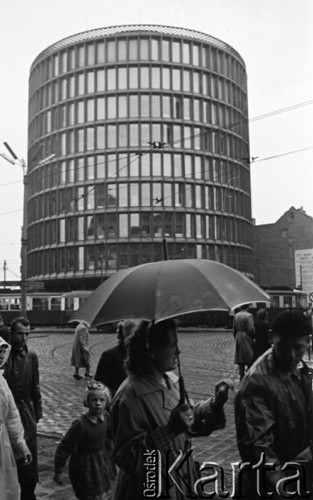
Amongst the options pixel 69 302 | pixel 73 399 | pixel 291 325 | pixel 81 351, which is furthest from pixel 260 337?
pixel 69 302

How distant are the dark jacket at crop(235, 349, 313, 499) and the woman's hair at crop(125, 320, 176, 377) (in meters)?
0.46

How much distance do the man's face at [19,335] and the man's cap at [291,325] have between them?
253 centimetres

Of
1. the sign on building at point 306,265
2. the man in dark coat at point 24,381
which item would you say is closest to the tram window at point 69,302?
the sign on building at point 306,265

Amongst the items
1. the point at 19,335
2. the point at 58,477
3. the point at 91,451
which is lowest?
the point at 58,477

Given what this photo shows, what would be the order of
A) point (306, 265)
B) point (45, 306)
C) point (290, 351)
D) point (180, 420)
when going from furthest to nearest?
point (45, 306), point (306, 265), point (290, 351), point (180, 420)

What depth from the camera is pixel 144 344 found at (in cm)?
284

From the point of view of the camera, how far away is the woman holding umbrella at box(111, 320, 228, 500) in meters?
2.58

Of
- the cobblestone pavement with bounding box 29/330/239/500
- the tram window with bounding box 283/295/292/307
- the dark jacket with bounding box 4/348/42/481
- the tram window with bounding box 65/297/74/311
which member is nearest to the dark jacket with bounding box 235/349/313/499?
the cobblestone pavement with bounding box 29/330/239/500

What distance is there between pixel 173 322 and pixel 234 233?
176 feet

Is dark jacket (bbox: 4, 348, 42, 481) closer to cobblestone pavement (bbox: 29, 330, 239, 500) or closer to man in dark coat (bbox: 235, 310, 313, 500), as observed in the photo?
cobblestone pavement (bbox: 29, 330, 239, 500)

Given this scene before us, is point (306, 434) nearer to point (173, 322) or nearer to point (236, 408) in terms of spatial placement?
point (236, 408)

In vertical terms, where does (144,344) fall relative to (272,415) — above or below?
above

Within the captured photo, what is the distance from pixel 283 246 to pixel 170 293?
2563 inches

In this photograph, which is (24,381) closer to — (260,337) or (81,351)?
(260,337)
